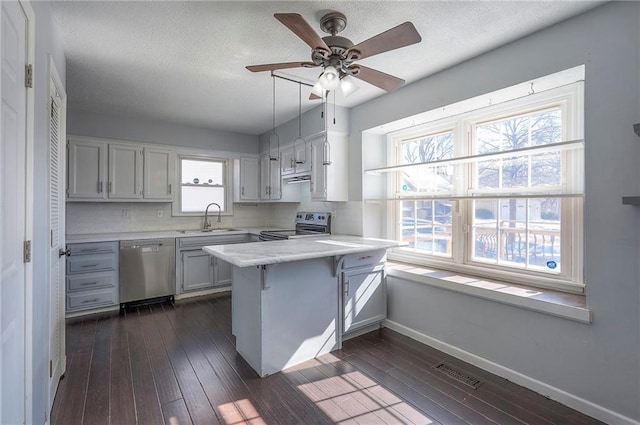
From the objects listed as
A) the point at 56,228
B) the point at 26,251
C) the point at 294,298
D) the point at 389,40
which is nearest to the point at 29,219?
the point at 26,251

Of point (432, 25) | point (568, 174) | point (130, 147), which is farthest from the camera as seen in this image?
point (130, 147)

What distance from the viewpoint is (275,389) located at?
2189 millimetres

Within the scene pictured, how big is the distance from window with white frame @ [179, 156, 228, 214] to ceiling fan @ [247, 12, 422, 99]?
3.27 meters

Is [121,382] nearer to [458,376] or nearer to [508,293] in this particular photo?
[458,376]

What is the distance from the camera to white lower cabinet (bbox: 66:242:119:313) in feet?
11.5

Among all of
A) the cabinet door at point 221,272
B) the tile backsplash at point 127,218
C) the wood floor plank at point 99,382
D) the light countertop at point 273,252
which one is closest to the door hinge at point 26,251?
the light countertop at point 273,252

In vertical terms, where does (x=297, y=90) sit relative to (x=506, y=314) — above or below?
above

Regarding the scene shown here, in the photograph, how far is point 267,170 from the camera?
501 centimetres

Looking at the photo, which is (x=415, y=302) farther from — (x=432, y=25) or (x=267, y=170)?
(x=267, y=170)

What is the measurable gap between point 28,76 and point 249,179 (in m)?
3.75

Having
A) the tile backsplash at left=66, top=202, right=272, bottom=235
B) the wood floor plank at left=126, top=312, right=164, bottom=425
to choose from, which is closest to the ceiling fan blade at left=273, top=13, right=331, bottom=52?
the wood floor plank at left=126, top=312, right=164, bottom=425

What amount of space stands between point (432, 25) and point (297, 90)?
5.12ft

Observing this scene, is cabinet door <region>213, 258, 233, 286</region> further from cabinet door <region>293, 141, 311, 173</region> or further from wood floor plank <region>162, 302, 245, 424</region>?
cabinet door <region>293, 141, 311, 173</region>

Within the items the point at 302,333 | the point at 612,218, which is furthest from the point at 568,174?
the point at 302,333
